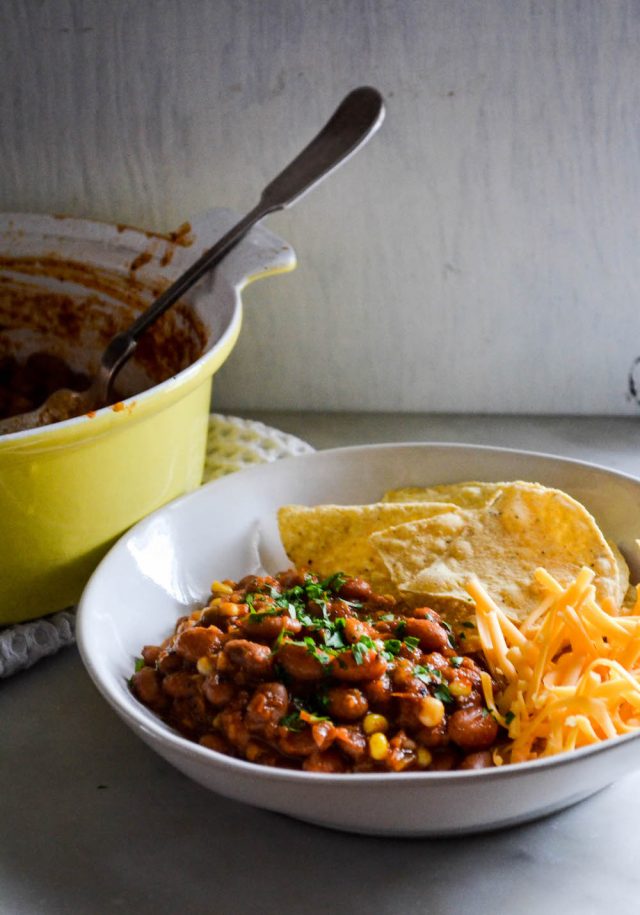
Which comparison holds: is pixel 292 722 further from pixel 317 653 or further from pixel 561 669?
pixel 561 669

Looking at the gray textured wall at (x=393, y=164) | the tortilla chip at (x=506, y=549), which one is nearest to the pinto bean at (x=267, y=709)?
the tortilla chip at (x=506, y=549)

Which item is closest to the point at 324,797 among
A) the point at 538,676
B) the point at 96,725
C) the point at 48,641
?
the point at 538,676

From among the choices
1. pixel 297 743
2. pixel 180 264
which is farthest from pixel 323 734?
pixel 180 264

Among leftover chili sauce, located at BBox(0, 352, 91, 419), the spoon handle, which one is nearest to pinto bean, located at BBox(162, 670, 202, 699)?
the spoon handle

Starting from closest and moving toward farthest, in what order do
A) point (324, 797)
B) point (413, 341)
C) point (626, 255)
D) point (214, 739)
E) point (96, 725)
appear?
point (324, 797), point (214, 739), point (96, 725), point (626, 255), point (413, 341)

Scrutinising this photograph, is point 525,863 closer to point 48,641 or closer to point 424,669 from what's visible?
point 424,669

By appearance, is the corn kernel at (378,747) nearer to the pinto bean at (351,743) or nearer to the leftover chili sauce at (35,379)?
the pinto bean at (351,743)
